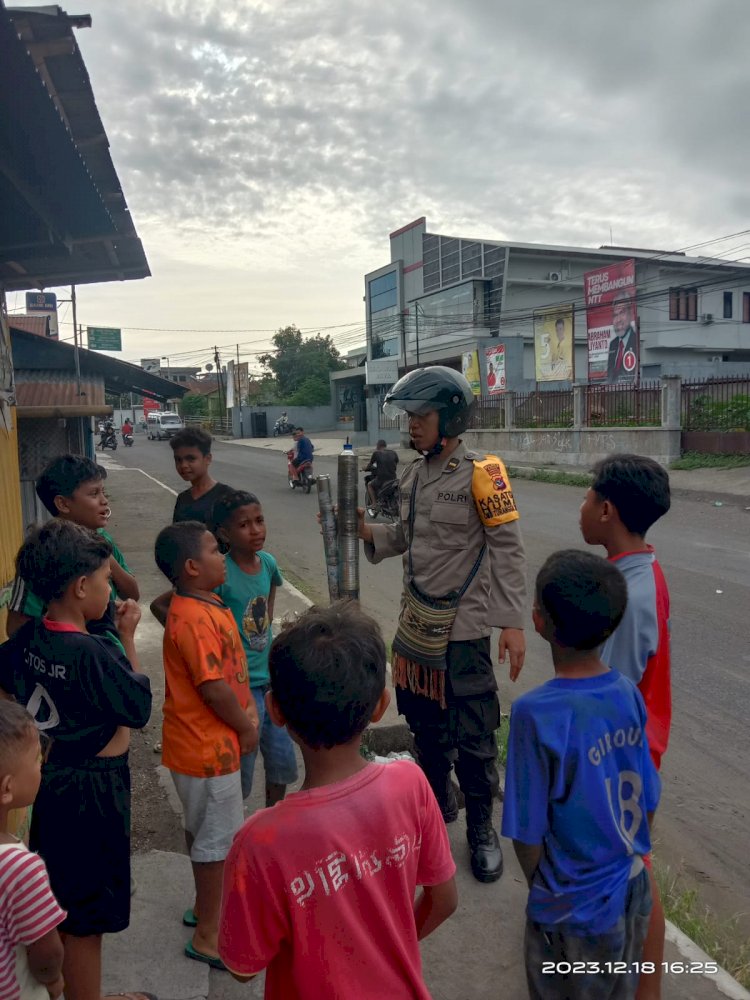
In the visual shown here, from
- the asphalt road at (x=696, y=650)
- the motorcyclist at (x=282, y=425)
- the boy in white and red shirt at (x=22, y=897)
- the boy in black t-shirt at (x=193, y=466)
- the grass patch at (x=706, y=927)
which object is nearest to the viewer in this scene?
the boy in white and red shirt at (x=22, y=897)

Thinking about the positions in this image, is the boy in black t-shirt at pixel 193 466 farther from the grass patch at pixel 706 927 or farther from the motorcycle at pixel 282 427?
the motorcycle at pixel 282 427

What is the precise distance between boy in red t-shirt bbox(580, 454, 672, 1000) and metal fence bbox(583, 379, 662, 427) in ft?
55.9

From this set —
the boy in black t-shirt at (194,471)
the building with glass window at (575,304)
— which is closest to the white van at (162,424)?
the building with glass window at (575,304)

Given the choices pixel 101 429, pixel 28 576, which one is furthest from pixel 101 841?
pixel 101 429

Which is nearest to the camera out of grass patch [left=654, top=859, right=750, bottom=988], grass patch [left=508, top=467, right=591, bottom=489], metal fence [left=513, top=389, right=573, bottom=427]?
grass patch [left=654, top=859, right=750, bottom=988]

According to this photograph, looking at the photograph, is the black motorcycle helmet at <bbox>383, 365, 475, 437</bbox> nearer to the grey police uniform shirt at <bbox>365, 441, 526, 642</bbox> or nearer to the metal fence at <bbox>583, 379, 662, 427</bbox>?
the grey police uniform shirt at <bbox>365, 441, 526, 642</bbox>

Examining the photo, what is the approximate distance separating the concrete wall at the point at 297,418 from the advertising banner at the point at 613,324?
31.8 meters

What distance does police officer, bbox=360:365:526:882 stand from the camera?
3.04m

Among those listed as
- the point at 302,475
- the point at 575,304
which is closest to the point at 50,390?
the point at 302,475

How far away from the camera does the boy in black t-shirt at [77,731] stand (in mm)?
2012

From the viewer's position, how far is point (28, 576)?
82.5 inches

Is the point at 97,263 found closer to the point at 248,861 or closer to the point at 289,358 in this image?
the point at 248,861

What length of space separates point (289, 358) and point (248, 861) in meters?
58.4

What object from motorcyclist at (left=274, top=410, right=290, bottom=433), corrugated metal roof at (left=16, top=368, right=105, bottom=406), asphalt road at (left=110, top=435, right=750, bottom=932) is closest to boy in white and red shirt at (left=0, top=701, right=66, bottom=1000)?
asphalt road at (left=110, top=435, right=750, bottom=932)
